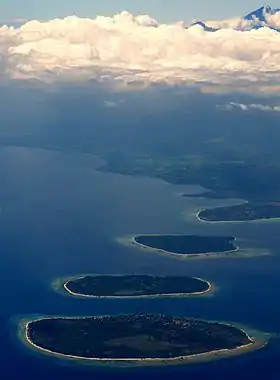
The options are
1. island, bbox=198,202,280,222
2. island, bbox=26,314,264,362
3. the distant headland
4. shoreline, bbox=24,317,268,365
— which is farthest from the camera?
island, bbox=198,202,280,222

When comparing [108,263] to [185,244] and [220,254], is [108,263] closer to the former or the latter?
[185,244]

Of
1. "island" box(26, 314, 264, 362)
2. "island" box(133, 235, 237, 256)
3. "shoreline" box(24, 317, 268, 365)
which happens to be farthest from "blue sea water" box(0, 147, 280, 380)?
"island" box(133, 235, 237, 256)

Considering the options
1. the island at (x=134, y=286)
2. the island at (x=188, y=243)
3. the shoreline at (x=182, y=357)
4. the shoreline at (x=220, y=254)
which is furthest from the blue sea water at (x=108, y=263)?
the island at (x=188, y=243)

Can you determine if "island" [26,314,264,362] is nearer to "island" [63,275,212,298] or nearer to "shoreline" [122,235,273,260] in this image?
"island" [63,275,212,298]

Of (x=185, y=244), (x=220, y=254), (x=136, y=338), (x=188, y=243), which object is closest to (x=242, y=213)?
(x=188, y=243)

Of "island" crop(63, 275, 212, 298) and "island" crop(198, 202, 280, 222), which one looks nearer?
"island" crop(63, 275, 212, 298)

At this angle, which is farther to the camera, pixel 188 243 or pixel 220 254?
pixel 188 243

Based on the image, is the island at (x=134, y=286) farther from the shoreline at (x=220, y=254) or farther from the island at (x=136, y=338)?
the shoreline at (x=220, y=254)

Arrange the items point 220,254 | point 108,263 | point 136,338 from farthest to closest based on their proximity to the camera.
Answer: point 220,254
point 108,263
point 136,338
